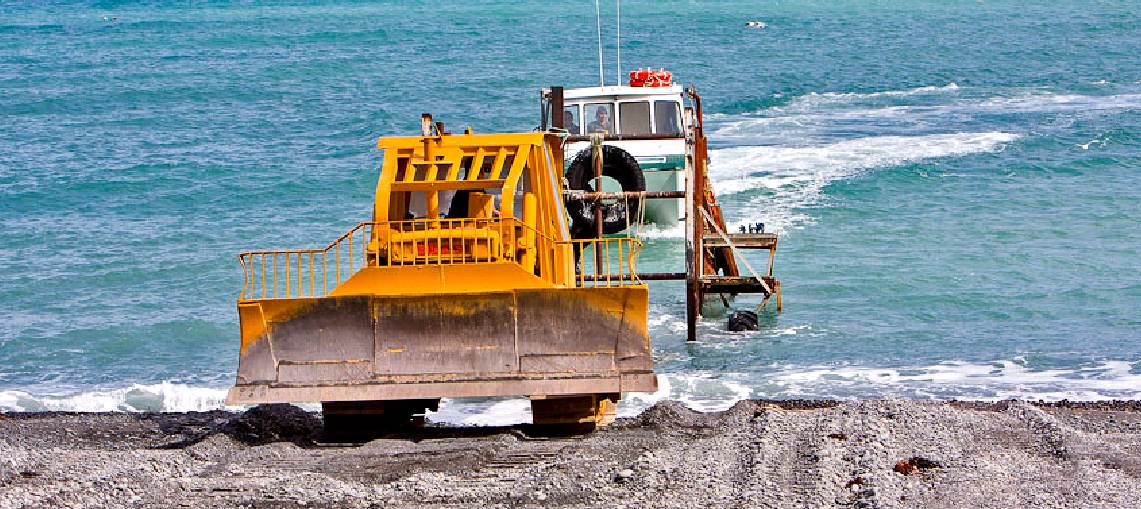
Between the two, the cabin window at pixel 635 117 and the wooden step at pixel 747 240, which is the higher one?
the cabin window at pixel 635 117

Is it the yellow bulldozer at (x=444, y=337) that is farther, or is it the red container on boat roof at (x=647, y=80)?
the red container on boat roof at (x=647, y=80)

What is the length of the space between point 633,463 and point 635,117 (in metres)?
13.4

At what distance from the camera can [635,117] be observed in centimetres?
2384

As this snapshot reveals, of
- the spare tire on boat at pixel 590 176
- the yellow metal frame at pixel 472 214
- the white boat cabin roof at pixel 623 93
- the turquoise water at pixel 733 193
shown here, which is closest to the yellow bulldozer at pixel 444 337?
the yellow metal frame at pixel 472 214

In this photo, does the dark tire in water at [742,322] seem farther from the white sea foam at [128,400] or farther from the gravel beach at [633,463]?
the white sea foam at [128,400]

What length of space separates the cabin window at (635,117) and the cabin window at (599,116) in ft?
0.58

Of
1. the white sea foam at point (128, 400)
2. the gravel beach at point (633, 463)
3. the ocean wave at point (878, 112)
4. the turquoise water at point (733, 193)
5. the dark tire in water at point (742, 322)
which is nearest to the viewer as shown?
the gravel beach at point (633, 463)

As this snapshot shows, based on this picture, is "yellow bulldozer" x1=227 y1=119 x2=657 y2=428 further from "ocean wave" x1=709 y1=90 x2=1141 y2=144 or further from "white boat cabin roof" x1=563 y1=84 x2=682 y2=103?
"ocean wave" x1=709 y1=90 x2=1141 y2=144

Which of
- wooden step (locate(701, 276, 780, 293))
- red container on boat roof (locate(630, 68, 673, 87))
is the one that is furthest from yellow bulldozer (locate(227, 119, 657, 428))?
red container on boat roof (locate(630, 68, 673, 87))

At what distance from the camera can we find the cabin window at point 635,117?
23.8 m

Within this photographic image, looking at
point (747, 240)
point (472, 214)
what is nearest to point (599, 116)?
point (747, 240)

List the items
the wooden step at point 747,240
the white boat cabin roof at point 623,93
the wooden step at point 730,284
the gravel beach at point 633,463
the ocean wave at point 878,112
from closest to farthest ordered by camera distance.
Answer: the gravel beach at point 633,463, the wooden step at point 730,284, the wooden step at point 747,240, the white boat cabin roof at point 623,93, the ocean wave at point 878,112

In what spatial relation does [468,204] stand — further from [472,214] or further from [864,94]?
[864,94]

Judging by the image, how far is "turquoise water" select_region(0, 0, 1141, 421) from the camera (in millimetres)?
17750
